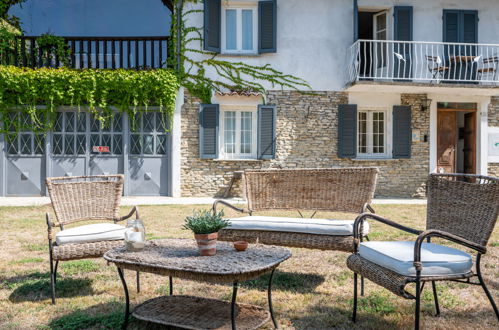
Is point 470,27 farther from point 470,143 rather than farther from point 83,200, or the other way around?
point 83,200

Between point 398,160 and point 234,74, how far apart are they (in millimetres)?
4431

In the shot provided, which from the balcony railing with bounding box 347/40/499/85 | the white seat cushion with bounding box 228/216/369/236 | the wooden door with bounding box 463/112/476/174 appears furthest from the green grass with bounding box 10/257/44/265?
the wooden door with bounding box 463/112/476/174

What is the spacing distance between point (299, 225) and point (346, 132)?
25.3 feet

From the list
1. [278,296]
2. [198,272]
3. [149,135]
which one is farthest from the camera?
[149,135]

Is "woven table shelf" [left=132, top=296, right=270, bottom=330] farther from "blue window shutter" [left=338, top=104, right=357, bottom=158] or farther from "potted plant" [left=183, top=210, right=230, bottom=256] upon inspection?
"blue window shutter" [left=338, top=104, right=357, bottom=158]

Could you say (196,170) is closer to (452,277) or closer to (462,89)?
(462,89)

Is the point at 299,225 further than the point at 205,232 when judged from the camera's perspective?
Yes

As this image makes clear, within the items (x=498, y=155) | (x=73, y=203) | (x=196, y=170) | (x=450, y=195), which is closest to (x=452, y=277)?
(x=450, y=195)

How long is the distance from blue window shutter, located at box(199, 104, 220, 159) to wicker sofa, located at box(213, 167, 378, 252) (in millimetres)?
6204

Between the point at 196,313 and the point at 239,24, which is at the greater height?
the point at 239,24

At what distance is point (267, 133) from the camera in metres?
10.6

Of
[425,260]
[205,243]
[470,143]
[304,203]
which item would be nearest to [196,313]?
[205,243]

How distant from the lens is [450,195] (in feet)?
9.03

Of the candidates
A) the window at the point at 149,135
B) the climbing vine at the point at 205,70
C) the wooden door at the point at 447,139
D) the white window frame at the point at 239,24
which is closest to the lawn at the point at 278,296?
the window at the point at 149,135
